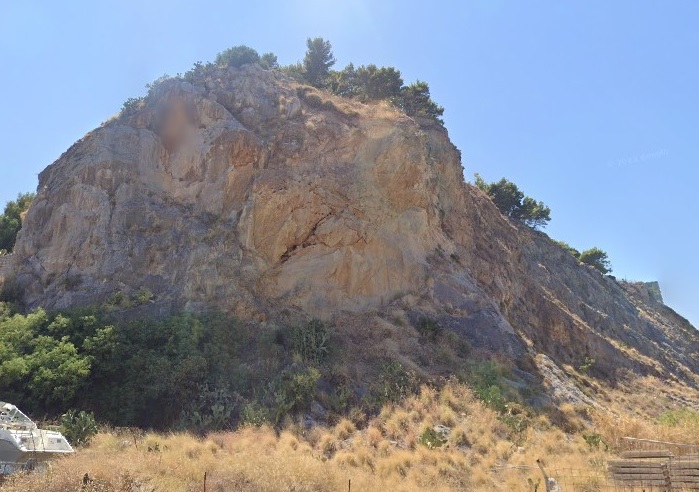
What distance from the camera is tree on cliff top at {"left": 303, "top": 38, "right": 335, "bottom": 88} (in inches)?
1352

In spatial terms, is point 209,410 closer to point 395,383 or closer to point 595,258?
point 395,383

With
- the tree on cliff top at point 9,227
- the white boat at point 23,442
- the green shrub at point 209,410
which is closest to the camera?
the white boat at point 23,442

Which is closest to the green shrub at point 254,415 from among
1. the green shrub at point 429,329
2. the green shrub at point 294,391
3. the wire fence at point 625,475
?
the green shrub at point 294,391

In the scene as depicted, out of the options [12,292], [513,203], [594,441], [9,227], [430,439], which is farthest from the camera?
[513,203]

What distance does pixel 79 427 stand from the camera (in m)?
12.3

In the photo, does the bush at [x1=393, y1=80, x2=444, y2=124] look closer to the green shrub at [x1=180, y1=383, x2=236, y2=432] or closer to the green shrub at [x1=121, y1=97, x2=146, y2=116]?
the green shrub at [x1=121, y1=97, x2=146, y2=116]

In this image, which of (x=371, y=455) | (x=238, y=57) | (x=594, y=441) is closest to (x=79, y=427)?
(x=371, y=455)

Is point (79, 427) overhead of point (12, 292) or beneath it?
beneath

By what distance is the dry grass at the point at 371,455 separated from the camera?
9719mm

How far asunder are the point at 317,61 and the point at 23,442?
1155 inches

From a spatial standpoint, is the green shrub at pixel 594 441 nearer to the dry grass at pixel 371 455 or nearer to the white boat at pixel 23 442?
the dry grass at pixel 371 455

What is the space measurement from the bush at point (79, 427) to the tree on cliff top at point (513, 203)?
33.3 m

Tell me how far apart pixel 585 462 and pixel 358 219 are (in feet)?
37.7

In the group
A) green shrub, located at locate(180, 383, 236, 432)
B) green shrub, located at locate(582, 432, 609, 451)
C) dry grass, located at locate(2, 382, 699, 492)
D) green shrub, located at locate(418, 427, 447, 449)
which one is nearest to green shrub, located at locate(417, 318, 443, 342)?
dry grass, located at locate(2, 382, 699, 492)
